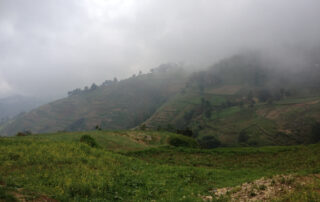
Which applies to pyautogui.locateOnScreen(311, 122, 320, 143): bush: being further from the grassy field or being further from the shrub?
the grassy field

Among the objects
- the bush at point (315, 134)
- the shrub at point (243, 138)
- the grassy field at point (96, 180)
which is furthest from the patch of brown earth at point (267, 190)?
the shrub at point (243, 138)

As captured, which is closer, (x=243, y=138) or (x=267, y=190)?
(x=267, y=190)

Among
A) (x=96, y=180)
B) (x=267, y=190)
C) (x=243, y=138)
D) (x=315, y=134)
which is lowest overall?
(x=243, y=138)

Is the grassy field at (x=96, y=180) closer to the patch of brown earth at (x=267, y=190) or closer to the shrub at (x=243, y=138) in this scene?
the patch of brown earth at (x=267, y=190)

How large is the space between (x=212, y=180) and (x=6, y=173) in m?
15.4

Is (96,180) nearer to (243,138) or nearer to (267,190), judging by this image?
(267,190)

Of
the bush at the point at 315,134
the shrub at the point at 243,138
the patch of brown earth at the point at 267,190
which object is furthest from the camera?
the shrub at the point at 243,138

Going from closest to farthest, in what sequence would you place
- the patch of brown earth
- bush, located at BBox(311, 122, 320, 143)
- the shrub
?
the patch of brown earth < bush, located at BBox(311, 122, 320, 143) < the shrub

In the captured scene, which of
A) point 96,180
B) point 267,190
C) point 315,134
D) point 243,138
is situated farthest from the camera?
point 243,138

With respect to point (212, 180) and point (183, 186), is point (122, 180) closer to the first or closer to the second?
point (183, 186)

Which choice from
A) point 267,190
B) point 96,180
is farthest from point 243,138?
point 96,180

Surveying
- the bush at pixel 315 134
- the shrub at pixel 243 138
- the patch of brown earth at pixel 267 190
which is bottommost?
the shrub at pixel 243 138

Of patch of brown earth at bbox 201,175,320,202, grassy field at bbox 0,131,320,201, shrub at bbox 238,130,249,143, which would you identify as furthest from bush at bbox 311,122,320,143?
patch of brown earth at bbox 201,175,320,202

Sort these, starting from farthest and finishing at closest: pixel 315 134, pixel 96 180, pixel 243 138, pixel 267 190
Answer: pixel 243 138 → pixel 315 134 → pixel 96 180 → pixel 267 190
